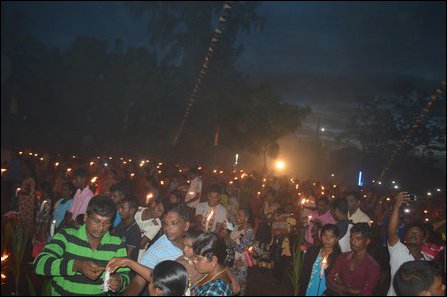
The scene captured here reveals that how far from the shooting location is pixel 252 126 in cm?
3152

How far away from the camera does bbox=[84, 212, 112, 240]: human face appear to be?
3998 millimetres

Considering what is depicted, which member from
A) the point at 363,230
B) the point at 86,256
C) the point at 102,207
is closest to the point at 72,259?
the point at 86,256

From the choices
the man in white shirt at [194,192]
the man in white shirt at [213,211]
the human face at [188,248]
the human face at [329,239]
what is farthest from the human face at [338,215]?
the man in white shirt at [194,192]

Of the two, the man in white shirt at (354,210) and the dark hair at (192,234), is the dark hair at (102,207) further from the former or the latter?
the man in white shirt at (354,210)

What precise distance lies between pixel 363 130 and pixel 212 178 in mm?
13451

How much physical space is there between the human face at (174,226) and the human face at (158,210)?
176cm

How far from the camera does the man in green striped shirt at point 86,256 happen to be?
12.0ft

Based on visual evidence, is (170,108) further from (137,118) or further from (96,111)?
(96,111)

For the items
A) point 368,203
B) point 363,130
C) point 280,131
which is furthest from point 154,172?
point 280,131

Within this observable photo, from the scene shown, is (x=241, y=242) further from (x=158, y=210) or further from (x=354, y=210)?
(x=354, y=210)

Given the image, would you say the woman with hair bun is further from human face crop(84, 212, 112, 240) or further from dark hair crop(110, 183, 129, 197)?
dark hair crop(110, 183, 129, 197)

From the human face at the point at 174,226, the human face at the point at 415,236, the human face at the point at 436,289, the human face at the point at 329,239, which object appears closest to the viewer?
the human face at the point at 436,289

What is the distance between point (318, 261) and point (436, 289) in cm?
178

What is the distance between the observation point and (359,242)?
189 inches
